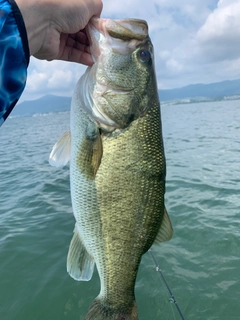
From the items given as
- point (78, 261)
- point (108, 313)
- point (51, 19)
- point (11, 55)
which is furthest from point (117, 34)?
point (108, 313)

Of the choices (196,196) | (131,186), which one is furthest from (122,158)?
(196,196)

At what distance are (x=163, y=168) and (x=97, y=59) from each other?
910 mm

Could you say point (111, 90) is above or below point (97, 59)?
below

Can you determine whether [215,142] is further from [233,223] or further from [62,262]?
[62,262]

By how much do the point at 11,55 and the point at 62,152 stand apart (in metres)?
0.87

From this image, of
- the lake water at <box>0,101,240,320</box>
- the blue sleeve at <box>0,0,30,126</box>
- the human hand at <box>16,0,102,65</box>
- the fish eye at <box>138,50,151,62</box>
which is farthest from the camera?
the lake water at <box>0,101,240,320</box>

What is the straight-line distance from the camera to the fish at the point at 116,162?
2.09 metres

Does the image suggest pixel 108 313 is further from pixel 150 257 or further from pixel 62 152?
pixel 150 257

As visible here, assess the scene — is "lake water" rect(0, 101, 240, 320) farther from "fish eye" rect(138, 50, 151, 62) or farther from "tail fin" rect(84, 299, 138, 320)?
"fish eye" rect(138, 50, 151, 62)

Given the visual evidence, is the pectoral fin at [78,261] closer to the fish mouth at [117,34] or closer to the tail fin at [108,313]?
the tail fin at [108,313]

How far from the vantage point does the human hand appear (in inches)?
77.9

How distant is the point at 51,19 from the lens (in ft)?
→ 7.02

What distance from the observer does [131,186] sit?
208 cm

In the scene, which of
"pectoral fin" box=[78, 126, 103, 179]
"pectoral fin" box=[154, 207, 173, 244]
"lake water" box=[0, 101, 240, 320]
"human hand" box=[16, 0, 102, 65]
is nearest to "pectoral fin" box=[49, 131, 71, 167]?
"pectoral fin" box=[78, 126, 103, 179]
